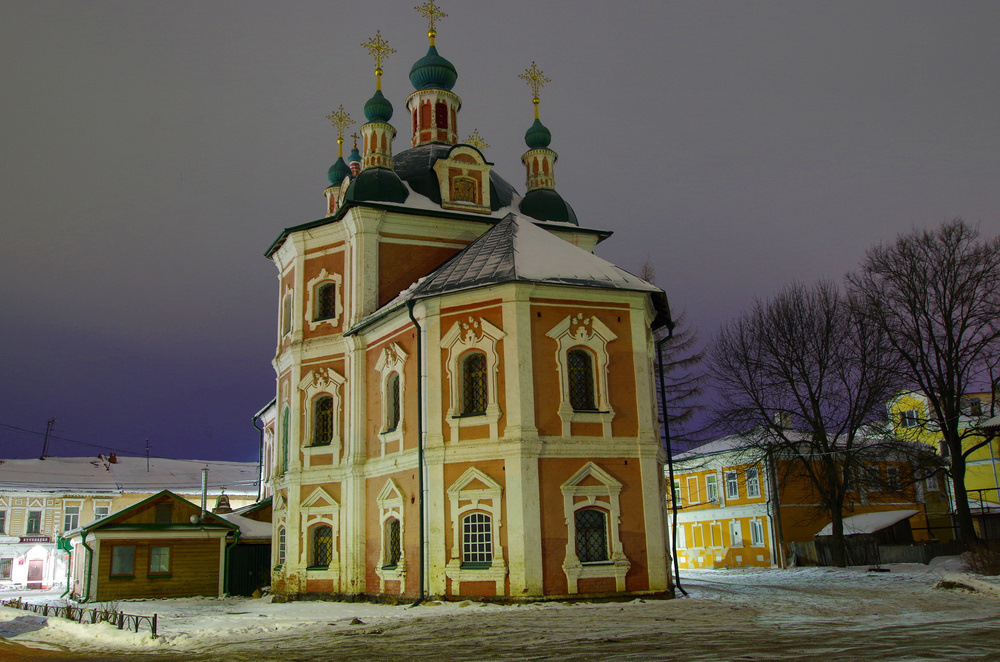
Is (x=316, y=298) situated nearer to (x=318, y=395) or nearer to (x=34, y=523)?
(x=318, y=395)

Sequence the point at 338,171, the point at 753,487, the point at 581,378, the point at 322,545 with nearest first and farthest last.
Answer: the point at 581,378, the point at 322,545, the point at 338,171, the point at 753,487

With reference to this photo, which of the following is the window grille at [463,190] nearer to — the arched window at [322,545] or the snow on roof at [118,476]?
the arched window at [322,545]

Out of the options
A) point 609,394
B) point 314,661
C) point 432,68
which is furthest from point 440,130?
point 314,661

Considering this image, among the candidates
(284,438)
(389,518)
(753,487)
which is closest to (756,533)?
(753,487)

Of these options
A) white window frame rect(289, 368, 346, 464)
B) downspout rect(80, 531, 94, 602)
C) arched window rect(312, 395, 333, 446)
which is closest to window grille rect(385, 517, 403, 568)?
white window frame rect(289, 368, 346, 464)

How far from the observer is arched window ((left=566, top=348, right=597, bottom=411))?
18.9 m

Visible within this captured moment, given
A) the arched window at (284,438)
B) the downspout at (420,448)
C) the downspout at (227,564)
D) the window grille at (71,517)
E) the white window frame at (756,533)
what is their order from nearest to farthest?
the downspout at (420,448) → the arched window at (284,438) → the downspout at (227,564) → the white window frame at (756,533) → the window grille at (71,517)

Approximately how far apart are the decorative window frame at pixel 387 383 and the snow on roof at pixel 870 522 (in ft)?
59.9

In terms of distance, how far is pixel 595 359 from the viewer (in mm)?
19000

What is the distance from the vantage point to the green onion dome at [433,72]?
2838 cm

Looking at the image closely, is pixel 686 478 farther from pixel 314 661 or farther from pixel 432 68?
pixel 314 661

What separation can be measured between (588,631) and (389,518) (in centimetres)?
873

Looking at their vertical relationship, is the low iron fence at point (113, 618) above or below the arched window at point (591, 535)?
below

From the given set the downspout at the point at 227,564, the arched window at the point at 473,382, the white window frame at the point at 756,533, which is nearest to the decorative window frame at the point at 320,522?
the downspout at the point at 227,564
